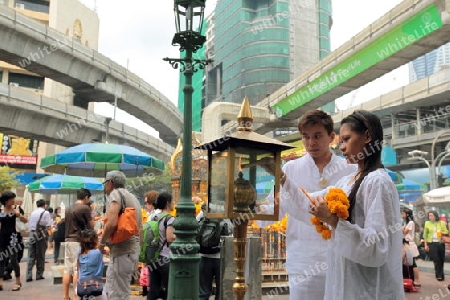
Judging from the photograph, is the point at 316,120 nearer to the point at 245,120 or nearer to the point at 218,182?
the point at 245,120

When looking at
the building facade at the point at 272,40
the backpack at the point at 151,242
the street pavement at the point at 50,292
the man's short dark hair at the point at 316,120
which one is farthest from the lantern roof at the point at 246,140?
the building facade at the point at 272,40

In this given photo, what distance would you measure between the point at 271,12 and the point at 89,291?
5529 centimetres

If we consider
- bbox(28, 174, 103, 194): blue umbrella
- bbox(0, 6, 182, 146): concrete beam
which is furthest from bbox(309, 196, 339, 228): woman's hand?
bbox(0, 6, 182, 146): concrete beam

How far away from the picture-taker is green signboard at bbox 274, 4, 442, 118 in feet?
40.3

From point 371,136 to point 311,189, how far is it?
94 cm

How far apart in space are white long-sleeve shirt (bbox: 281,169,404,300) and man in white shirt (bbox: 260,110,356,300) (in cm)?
55

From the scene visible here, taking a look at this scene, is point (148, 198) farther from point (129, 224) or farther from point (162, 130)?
point (162, 130)

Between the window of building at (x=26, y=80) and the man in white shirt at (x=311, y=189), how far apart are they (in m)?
48.6

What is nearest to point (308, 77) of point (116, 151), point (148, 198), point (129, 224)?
point (116, 151)

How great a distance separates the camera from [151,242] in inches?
250

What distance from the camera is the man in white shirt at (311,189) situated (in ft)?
9.21

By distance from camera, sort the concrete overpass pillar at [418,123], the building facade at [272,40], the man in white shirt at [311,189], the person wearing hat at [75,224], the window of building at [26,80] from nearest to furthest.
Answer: the man in white shirt at [311,189] → the person wearing hat at [75,224] → the concrete overpass pillar at [418,123] → the window of building at [26,80] → the building facade at [272,40]

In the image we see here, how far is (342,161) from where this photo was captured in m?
3.16

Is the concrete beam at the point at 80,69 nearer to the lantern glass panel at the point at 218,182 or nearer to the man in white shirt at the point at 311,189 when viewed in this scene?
the lantern glass panel at the point at 218,182
